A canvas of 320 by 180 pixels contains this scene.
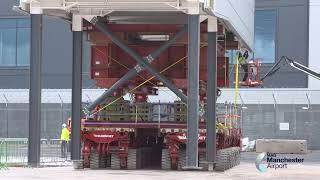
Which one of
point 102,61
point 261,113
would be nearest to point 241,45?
point 102,61

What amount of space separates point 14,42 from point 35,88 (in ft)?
134

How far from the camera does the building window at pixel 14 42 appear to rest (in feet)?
197

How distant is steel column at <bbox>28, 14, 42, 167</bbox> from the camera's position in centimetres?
2083

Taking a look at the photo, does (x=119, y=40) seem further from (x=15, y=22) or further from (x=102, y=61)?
(x=15, y=22)

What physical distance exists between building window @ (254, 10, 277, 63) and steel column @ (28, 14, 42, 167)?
35922mm

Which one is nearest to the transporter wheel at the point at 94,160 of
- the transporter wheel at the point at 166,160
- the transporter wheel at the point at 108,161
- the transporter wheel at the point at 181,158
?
Answer: the transporter wheel at the point at 108,161

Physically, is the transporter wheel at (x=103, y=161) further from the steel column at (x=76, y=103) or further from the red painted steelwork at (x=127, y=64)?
the red painted steelwork at (x=127, y=64)

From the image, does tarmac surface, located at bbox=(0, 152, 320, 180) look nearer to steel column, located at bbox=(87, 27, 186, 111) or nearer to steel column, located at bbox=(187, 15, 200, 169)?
steel column, located at bbox=(187, 15, 200, 169)

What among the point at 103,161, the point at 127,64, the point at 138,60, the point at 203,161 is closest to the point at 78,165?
the point at 103,161

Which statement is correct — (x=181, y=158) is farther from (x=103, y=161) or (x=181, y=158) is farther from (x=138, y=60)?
(x=138, y=60)

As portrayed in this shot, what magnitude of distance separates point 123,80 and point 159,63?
2.09 meters

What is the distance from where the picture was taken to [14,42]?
199 ft

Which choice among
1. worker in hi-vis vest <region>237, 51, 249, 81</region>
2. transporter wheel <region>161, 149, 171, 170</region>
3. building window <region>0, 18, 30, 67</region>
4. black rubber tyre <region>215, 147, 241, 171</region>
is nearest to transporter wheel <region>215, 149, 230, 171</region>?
black rubber tyre <region>215, 147, 241, 171</region>

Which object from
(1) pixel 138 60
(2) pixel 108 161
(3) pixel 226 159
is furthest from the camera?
(2) pixel 108 161
